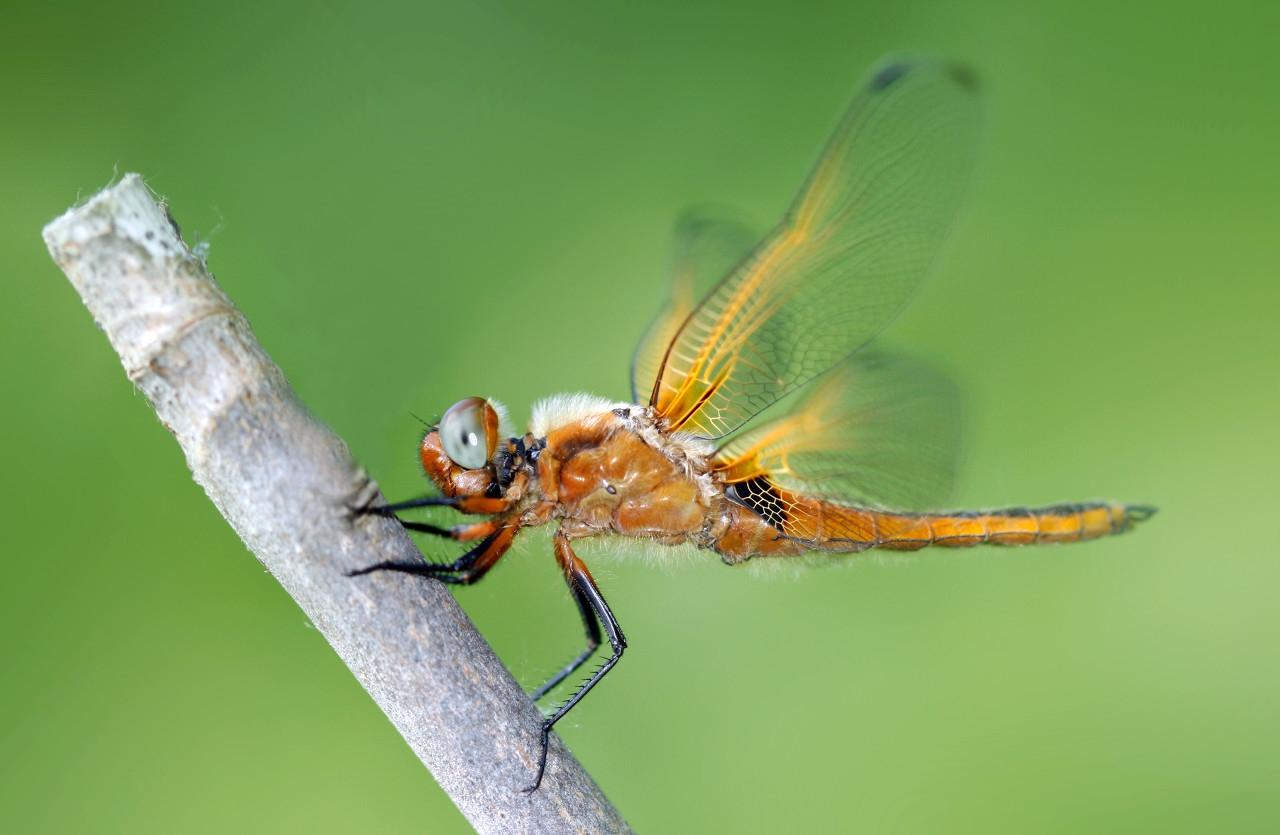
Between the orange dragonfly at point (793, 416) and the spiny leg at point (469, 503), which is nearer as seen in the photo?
the spiny leg at point (469, 503)

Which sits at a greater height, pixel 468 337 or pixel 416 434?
pixel 468 337

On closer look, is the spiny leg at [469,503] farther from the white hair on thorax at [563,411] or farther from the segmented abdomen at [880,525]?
the segmented abdomen at [880,525]

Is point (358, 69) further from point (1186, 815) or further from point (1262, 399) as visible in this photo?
point (1186, 815)

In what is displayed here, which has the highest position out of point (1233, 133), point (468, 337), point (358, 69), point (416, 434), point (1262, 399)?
point (358, 69)

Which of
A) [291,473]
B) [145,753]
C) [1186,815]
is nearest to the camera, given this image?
[291,473]

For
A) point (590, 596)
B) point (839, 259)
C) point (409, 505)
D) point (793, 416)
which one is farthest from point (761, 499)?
point (409, 505)

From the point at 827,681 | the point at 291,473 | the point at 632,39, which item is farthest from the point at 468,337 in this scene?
the point at 291,473

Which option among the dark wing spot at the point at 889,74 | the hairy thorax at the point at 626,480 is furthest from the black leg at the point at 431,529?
the dark wing spot at the point at 889,74
